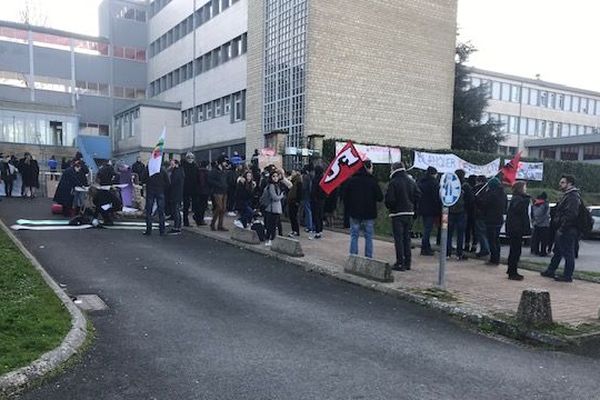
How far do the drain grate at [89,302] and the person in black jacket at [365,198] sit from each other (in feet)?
14.9

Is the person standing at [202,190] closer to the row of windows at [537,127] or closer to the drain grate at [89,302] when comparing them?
the drain grate at [89,302]

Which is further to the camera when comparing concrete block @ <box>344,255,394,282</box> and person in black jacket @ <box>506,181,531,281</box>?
person in black jacket @ <box>506,181,531,281</box>

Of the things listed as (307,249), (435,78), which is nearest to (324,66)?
(435,78)

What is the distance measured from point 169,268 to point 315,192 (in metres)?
5.06

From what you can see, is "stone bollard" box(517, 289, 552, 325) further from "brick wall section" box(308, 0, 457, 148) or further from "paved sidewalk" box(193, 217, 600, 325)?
"brick wall section" box(308, 0, 457, 148)

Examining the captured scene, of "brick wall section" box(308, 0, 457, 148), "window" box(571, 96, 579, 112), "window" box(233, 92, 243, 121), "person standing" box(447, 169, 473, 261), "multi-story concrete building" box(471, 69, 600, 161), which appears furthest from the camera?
"window" box(571, 96, 579, 112)

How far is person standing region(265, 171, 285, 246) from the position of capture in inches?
468

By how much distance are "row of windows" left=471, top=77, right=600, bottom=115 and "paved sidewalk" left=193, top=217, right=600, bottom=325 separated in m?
52.8

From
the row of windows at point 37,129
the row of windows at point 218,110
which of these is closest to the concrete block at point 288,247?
the row of windows at point 218,110

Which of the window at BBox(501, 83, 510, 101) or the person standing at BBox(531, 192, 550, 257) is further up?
the window at BBox(501, 83, 510, 101)

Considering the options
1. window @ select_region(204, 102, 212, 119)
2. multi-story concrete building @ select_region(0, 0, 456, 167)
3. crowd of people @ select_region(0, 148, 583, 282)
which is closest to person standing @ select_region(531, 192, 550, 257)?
crowd of people @ select_region(0, 148, 583, 282)

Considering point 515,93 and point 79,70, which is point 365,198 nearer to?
point 79,70

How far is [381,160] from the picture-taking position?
19.6 metres

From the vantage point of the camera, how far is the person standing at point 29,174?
21.6 m
